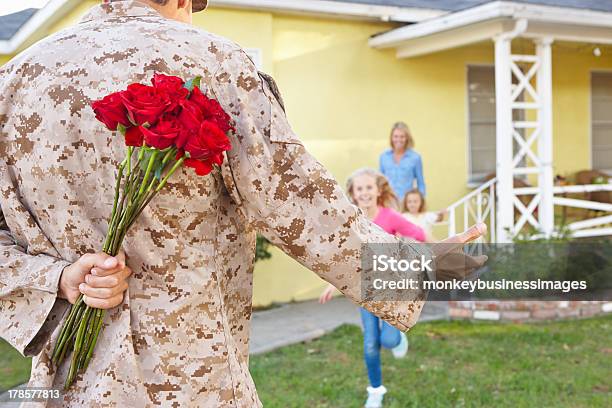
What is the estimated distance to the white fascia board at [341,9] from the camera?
30.2ft

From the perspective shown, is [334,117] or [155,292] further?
[334,117]

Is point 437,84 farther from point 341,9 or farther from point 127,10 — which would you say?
point 127,10

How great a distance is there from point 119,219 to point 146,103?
27 centimetres

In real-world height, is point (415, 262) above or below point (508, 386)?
above

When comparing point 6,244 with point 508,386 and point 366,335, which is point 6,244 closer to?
point 366,335

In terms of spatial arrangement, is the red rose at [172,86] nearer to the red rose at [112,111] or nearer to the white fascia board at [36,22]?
the red rose at [112,111]

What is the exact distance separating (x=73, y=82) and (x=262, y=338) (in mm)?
6319

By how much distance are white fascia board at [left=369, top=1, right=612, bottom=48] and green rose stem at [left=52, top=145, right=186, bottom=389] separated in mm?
7447

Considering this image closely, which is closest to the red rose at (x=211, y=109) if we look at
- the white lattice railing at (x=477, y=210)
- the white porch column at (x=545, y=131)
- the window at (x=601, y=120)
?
the white porch column at (x=545, y=131)

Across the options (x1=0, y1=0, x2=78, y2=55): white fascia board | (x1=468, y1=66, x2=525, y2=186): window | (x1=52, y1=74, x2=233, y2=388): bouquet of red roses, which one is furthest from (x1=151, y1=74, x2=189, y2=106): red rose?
(x1=468, y1=66, x2=525, y2=186): window

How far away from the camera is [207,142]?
5.68 feet

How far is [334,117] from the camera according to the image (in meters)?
10.2

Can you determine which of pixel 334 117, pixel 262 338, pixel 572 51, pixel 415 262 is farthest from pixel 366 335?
pixel 572 51

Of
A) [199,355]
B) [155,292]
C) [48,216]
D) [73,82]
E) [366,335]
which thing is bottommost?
[366,335]
